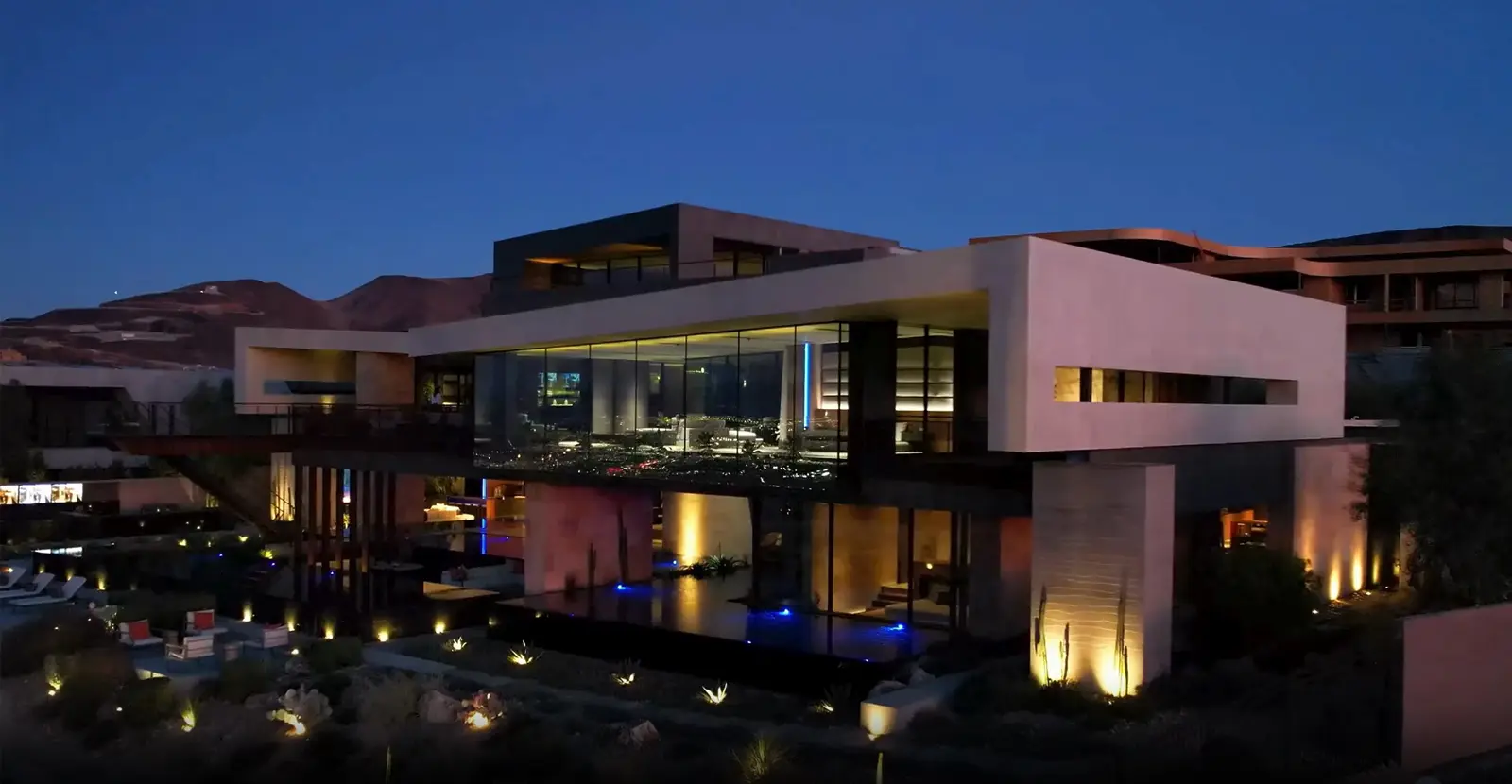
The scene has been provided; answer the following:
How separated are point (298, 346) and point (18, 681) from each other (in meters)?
16.6

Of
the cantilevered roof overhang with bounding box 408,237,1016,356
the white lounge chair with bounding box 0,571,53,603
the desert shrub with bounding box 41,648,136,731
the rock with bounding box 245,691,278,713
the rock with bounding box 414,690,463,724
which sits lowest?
the white lounge chair with bounding box 0,571,53,603

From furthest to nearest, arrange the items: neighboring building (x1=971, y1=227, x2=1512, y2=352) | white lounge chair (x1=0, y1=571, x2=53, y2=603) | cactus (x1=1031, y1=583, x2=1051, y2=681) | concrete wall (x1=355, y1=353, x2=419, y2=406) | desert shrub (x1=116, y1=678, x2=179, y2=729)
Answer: neighboring building (x1=971, y1=227, x2=1512, y2=352) < concrete wall (x1=355, y1=353, x2=419, y2=406) < white lounge chair (x1=0, y1=571, x2=53, y2=603) < desert shrub (x1=116, y1=678, x2=179, y2=729) < cactus (x1=1031, y1=583, x2=1051, y2=681)

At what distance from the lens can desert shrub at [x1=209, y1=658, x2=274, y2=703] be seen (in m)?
14.4

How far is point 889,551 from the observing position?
59.1 ft

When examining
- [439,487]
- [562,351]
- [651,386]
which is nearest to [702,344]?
[651,386]

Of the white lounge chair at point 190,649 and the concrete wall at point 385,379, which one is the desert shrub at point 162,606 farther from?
the concrete wall at point 385,379

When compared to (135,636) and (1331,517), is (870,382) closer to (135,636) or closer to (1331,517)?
(1331,517)

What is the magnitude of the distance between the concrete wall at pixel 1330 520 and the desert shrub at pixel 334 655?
14.4 metres

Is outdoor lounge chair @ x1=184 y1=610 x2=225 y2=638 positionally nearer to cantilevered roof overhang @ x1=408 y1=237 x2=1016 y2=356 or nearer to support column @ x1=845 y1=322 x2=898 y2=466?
cantilevered roof overhang @ x1=408 y1=237 x2=1016 y2=356

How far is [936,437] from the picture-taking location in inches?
653

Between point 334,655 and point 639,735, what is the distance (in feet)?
21.8

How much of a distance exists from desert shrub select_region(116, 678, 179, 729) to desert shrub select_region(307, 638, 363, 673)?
2.21 meters

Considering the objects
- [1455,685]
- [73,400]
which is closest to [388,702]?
[1455,685]

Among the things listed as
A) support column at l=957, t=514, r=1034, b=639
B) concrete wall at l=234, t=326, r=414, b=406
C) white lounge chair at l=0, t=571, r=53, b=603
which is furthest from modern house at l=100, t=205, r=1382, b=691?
concrete wall at l=234, t=326, r=414, b=406
